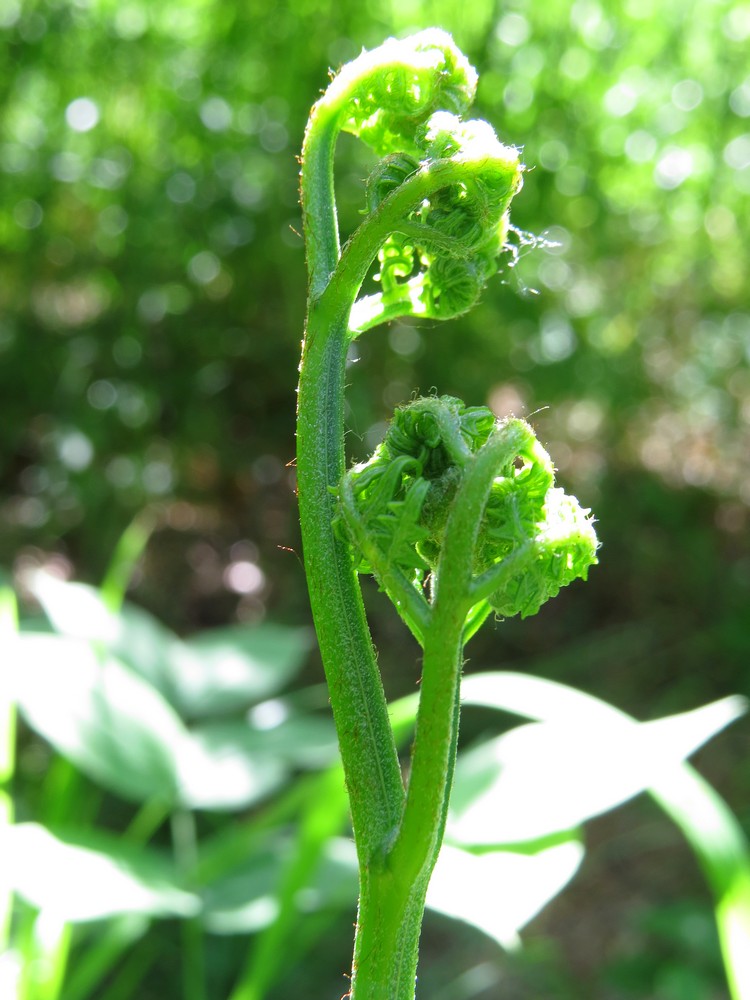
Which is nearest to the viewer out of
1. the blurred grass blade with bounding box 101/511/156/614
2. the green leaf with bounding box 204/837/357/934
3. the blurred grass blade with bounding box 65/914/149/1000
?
the green leaf with bounding box 204/837/357/934

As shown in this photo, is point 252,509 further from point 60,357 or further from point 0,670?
point 0,670

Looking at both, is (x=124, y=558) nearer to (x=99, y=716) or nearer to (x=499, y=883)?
(x=99, y=716)

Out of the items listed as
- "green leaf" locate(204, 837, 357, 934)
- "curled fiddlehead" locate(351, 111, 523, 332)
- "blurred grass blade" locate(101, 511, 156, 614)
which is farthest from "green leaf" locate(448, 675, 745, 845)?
"blurred grass blade" locate(101, 511, 156, 614)

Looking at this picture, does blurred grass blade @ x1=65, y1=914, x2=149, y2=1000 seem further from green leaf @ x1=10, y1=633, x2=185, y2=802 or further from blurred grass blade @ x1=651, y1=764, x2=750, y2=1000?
blurred grass blade @ x1=651, y1=764, x2=750, y2=1000

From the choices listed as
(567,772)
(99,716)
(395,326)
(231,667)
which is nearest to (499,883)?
(567,772)

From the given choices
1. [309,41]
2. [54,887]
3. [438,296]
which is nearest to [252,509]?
[309,41]
